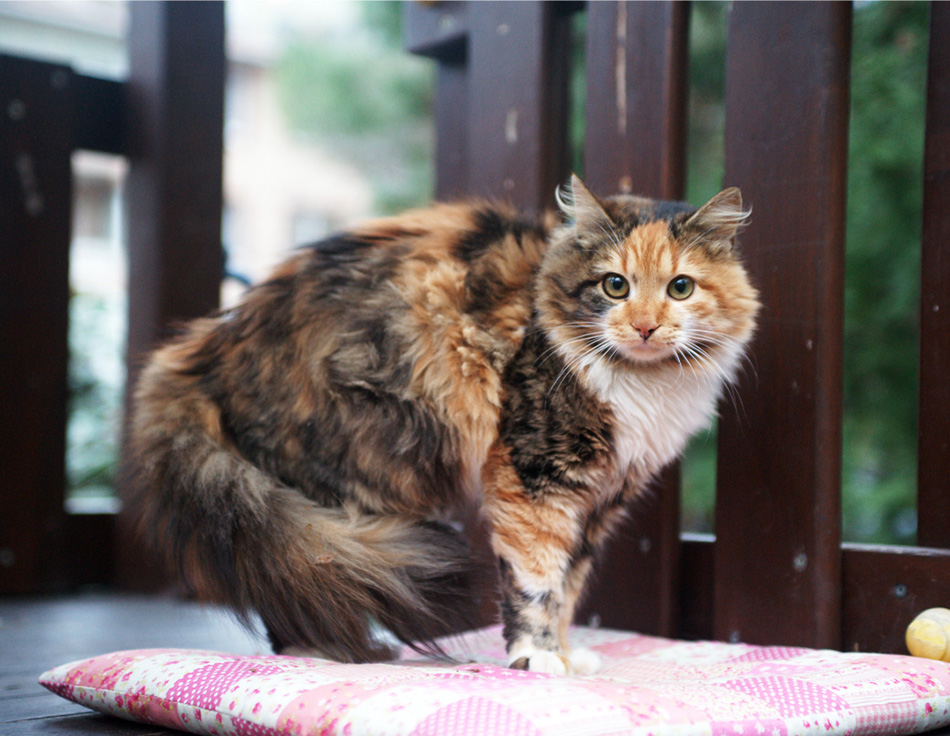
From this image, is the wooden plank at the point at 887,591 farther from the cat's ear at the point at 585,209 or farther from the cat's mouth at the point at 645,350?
the cat's ear at the point at 585,209

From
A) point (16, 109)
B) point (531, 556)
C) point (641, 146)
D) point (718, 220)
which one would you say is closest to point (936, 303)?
point (718, 220)

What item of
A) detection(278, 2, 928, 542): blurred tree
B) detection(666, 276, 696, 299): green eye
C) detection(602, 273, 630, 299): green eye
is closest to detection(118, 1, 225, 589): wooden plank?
detection(278, 2, 928, 542): blurred tree

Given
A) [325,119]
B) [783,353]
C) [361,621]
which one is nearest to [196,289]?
[361,621]

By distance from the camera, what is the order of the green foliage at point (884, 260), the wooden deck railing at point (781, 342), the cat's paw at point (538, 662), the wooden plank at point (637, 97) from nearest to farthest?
the cat's paw at point (538, 662) < the wooden deck railing at point (781, 342) < the wooden plank at point (637, 97) < the green foliage at point (884, 260)

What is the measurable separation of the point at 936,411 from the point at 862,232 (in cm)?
216

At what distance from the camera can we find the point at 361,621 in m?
1.48

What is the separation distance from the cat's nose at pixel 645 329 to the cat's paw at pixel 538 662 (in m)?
0.61

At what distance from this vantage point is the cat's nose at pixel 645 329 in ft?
5.06

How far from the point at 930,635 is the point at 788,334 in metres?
0.64

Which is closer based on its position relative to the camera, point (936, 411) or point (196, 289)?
point (936, 411)

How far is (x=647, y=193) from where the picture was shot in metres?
2.02

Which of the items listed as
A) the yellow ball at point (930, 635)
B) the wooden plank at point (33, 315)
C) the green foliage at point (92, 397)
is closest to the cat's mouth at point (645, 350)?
the yellow ball at point (930, 635)

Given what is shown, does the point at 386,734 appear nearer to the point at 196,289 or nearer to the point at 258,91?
the point at 196,289

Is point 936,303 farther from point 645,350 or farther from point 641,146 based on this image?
point 641,146
